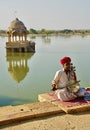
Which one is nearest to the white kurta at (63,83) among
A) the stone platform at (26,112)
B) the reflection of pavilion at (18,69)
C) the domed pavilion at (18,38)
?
the stone platform at (26,112)

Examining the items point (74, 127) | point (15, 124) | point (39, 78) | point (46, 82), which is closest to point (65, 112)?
point (74, 127)

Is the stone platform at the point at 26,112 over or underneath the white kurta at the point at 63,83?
underneath

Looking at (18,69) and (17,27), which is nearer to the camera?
(18,69)

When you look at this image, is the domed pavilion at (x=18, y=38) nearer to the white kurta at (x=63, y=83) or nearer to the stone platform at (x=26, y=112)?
the white kurta at (x=63, y=83)

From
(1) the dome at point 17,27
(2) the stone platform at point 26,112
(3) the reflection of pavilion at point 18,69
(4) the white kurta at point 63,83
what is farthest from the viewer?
(1) the dome at point 17,27

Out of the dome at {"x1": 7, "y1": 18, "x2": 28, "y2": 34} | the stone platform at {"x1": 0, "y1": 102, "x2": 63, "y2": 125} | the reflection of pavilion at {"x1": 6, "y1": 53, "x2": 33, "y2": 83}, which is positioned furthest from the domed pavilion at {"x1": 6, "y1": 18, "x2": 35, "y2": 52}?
the stone platform at {"x1": 0, "y1": 102, "x2": 63, "y2": 125}

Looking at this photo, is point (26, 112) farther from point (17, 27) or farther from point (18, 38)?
point (18, 38)

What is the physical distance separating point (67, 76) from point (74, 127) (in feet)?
4.65

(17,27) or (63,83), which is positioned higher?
(17,27)

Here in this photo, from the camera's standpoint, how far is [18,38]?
3084 centimetres

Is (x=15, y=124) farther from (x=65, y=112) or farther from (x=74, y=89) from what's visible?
(x=74, y=89)

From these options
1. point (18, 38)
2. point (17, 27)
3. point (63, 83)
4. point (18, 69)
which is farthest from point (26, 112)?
point (18, 38)

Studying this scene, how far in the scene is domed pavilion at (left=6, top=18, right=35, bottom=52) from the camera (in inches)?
1093

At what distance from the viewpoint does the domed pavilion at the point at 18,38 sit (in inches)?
1093
